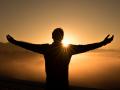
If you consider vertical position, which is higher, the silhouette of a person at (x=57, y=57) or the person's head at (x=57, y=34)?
the person's head at (x=57, y=34)

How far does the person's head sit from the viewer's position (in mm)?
6418

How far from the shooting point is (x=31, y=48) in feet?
21.4

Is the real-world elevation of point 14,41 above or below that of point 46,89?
above

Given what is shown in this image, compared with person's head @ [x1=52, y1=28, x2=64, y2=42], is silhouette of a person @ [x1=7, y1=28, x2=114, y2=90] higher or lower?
lower

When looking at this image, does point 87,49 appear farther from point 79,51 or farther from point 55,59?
point 55,59

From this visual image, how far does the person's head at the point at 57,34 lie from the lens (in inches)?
253

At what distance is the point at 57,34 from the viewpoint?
21.1ft

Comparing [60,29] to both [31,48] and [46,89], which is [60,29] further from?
[46,89]

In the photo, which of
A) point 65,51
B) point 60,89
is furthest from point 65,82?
point 65,51

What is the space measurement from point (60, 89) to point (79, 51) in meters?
0.75

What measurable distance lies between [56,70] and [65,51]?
1.23 ft

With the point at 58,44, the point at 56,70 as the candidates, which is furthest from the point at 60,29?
the point at 56,70

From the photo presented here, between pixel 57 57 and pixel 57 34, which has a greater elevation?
pixel 57 34

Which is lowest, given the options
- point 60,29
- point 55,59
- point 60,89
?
point 60,89
